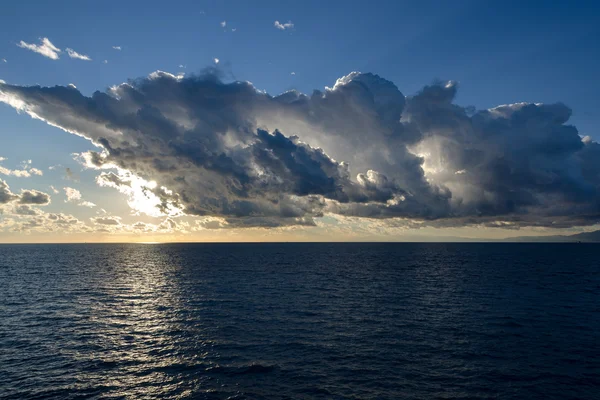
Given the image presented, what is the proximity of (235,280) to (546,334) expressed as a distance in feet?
253

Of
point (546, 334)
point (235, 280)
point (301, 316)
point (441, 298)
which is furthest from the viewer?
point (235, 280)

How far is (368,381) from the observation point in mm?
34688

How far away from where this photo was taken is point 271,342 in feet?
152

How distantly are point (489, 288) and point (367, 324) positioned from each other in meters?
50.0

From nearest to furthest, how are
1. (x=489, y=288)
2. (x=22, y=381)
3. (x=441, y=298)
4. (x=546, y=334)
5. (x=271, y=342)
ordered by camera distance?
(x=22, y=381) < (x=271, y=342) < (x=546, y=334) < (x=441, y=298) < (x=489, y=288)

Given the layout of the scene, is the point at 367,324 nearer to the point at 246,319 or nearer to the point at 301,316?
the point at 301,316

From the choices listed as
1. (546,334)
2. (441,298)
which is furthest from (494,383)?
(441,298)

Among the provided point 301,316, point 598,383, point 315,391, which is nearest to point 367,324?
point 301,316

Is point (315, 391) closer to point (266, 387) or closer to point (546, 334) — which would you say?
point (266, 387)

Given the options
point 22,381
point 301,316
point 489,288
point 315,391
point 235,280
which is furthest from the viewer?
point 235,280

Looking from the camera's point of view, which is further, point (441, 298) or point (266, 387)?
point (441, 298)

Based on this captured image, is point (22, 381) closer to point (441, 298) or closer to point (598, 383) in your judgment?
point (598, 383)

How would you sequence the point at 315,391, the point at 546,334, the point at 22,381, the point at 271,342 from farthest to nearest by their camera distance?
the point at 546,334
the point at 271,342
the point at 22,381
the point at 315,391

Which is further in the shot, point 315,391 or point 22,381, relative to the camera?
point 22,381
